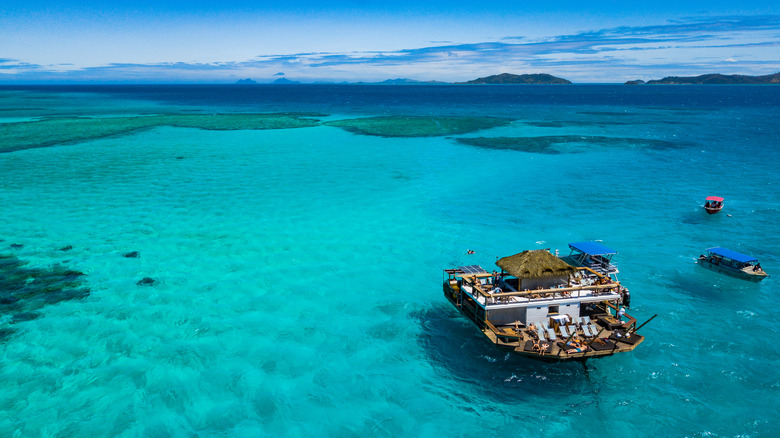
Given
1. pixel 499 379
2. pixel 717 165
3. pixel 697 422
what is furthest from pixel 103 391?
pixel 717 165

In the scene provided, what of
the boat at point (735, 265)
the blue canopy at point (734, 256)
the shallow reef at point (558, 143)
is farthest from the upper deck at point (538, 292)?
the shallow reef at point (558, 143)

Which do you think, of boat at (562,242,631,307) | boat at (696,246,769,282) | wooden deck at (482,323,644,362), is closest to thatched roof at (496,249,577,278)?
wooden deck at (482,323,644,362)

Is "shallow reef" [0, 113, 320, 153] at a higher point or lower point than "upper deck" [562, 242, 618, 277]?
higher

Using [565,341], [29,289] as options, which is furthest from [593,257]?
[29,289]

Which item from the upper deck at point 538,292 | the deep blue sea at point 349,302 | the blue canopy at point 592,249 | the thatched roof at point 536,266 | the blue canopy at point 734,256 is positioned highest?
the thatched roof at point 536,266

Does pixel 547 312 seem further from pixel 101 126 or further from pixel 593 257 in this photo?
pixel 101 126

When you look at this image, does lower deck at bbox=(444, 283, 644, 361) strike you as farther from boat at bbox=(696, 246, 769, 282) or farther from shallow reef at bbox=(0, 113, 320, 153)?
shallow reef at bbox=(0, 113, 320, 153)

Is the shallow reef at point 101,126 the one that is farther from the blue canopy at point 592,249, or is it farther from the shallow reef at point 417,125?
the blue canopy at point 592,249
